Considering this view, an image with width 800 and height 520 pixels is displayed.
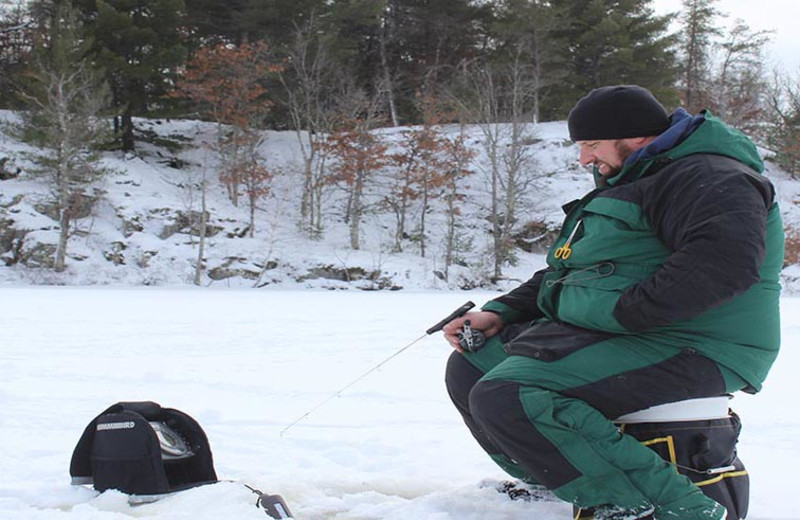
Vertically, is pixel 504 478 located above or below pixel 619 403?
below

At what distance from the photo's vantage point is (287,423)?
319cm

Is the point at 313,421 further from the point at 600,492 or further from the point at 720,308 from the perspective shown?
the point at 720,308

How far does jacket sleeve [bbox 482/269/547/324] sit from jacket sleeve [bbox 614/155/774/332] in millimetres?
577

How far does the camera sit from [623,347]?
1.78m

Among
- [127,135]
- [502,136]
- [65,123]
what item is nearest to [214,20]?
[127,135]

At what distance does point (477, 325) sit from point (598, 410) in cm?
55

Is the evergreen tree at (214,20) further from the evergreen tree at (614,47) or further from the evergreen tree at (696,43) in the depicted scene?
the evergreen tree at (696,43)

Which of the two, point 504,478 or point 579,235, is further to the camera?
point 504,478

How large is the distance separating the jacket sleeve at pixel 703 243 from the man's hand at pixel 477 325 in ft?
1.90

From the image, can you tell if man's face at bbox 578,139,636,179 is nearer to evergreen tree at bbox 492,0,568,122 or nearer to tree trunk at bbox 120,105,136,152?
tree trunk at bbox 120,105,136,152

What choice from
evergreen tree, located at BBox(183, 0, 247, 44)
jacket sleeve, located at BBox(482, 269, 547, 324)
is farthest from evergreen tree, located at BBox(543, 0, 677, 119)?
jacket sleeve, located at BBox(482, 269, 547, 324)

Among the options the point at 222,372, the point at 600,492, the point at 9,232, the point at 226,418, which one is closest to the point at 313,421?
the point at 226,418

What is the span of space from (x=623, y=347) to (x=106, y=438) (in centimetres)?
155

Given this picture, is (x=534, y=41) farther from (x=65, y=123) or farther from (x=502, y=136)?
(x=65, y=123)
